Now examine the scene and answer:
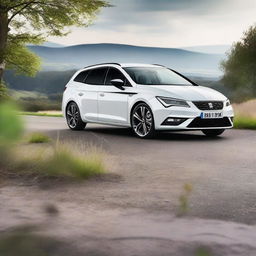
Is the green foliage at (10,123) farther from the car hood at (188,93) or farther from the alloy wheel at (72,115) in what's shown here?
the alloy wheel at (72,115)

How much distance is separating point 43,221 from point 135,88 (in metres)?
9.54

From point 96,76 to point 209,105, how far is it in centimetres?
364

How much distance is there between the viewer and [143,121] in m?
14.9

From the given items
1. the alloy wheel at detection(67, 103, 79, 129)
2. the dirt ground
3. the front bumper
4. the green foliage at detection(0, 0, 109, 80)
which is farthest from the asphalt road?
the green foliage at detection(0, 0, 109, 80)

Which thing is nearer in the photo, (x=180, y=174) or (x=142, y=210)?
(x=142, y=210)

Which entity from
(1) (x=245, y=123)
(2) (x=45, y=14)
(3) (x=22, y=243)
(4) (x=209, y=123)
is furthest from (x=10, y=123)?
(2) (x=45, y=14)

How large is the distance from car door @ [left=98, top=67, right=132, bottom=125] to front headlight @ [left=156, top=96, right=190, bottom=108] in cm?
116

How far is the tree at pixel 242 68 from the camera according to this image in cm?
7942

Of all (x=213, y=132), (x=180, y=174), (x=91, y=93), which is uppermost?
(x=91, y=93)

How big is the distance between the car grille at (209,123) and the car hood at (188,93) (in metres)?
0.45

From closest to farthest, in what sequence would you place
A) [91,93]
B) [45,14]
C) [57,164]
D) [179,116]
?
[57,164], [179,116], [91,93], [45,14]

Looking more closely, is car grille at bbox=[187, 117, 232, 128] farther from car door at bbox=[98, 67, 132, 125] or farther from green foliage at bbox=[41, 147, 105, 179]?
green foliage at bbox=[41, 147, 105, 179]

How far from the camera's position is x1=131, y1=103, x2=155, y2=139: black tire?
14.7 m

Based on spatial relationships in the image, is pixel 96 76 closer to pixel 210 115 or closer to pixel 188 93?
pixel 188 93
